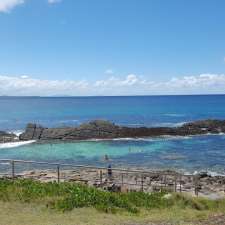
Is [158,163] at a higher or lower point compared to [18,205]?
lower

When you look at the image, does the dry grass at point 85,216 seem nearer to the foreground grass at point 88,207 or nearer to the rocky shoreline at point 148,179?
the foreground grass at point 88,207

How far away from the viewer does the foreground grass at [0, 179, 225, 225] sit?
42.5ft

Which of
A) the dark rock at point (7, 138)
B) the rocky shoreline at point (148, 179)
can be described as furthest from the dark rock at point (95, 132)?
the rocky shoreline at point (148, 179)

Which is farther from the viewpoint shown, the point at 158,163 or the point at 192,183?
the point at 158,163

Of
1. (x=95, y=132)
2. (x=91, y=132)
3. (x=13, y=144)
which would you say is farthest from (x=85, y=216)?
(x=95, y=132)

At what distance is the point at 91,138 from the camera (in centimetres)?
6009

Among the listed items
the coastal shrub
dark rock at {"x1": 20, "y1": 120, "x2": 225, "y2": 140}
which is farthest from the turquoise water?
the coastal shrub

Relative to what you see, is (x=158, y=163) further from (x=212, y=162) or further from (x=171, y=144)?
(x=171, y=144)

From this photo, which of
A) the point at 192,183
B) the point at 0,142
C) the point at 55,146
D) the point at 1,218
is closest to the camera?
the point at 1,218

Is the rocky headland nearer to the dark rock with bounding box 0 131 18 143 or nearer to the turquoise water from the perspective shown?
the dark rock with bounding box 0 131 18 143

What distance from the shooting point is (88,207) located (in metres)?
14.3

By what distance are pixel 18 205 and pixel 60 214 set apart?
1.91m

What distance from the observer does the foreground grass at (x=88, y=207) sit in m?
12.9

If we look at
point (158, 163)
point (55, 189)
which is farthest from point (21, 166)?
point (55, 189)
